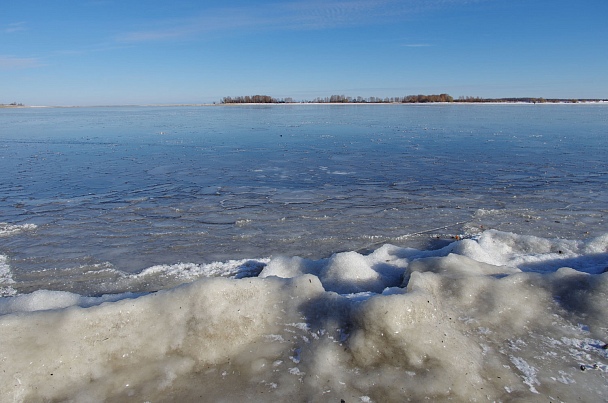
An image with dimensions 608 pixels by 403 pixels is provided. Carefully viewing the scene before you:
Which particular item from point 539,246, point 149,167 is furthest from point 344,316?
point 149,167

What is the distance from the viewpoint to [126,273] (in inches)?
184

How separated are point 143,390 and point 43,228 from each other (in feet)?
16.1

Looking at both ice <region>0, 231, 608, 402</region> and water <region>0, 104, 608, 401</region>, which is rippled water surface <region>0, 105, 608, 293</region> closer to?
water <region>0, 104, 608, 401</region>

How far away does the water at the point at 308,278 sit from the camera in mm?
2646

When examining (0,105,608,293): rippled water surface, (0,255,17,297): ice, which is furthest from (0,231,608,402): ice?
(0,105,608,293): rippled water surface

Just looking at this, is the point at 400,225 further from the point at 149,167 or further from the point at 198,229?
the point at 149,167

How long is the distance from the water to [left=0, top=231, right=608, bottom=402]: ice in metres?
0.01

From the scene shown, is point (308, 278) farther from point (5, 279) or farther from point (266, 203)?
point (266, 203)

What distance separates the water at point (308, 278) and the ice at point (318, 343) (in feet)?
0.05

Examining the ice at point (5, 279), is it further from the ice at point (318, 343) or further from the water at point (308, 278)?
the ice at point (318, 343)

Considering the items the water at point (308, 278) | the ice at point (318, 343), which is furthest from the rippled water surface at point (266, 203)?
the ice at point (318, 343)

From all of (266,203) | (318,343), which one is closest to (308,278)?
(318,343)

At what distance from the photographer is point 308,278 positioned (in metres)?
3.52

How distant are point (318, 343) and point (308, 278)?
0.72 m
